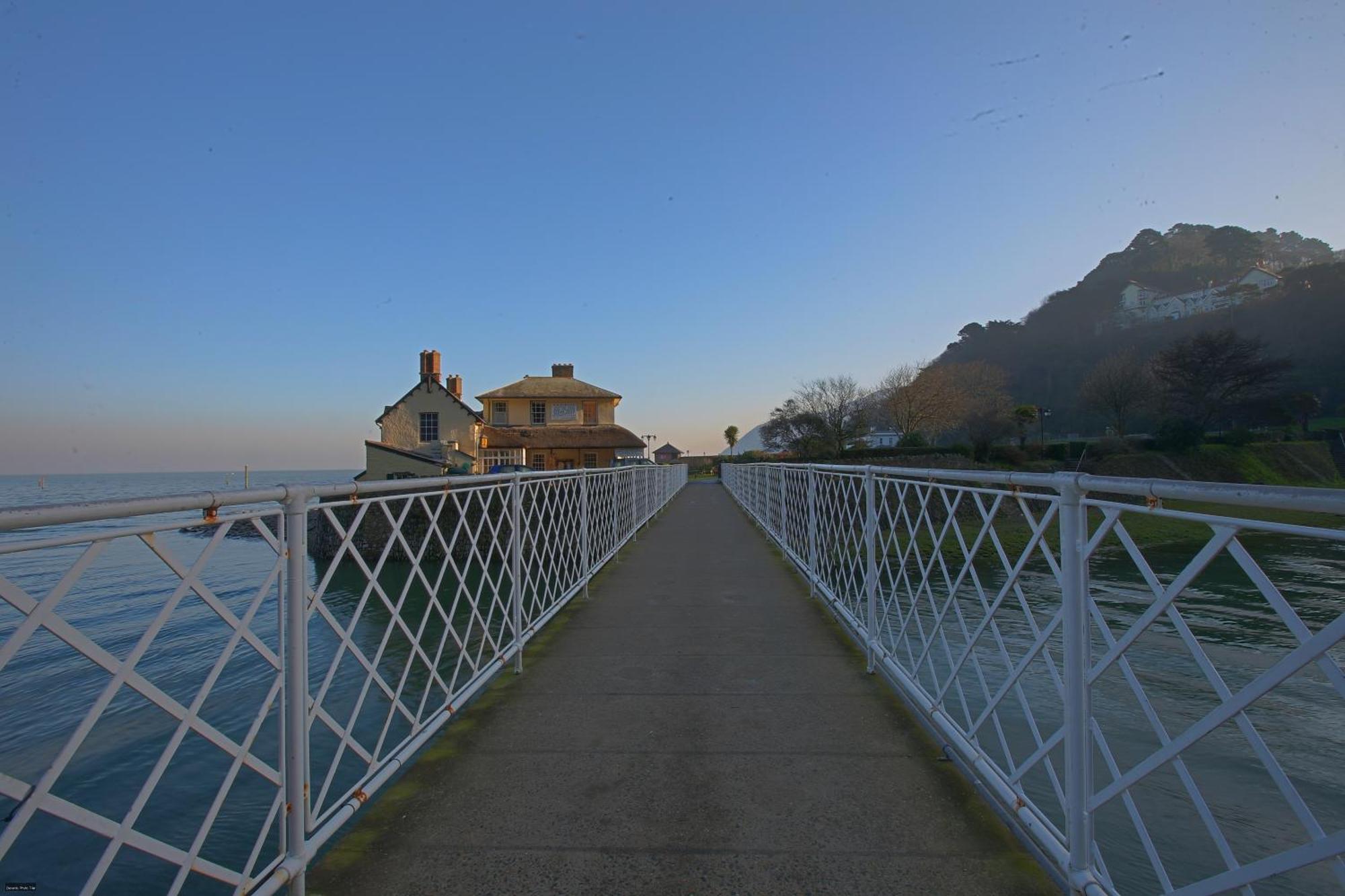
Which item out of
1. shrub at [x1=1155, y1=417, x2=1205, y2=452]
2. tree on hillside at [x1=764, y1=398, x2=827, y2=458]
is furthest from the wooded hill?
tree on hillside at [x1=764, y1=398, x2=827, y2=458]

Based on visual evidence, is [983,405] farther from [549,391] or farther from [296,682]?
[296,682]

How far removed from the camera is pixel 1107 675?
7.43 metres

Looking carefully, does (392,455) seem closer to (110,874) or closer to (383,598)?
(110,874)

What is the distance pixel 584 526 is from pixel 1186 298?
96.6m

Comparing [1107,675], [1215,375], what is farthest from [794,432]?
[1107,675]

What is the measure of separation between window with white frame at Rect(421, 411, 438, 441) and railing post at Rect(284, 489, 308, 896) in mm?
→ 29246

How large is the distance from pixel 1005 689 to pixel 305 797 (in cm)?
241

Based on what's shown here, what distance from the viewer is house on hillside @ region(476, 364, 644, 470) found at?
33.5m

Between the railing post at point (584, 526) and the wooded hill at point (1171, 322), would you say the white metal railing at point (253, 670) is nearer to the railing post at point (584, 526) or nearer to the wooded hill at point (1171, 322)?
the railing post at point (584, 526)

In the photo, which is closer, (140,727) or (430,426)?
(140,727)

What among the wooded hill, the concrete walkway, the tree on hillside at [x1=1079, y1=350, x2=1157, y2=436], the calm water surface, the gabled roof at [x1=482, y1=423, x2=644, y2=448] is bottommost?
the calm water surface

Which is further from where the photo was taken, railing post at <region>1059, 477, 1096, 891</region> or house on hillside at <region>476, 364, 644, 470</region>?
house on hillside at <region>476, 364, 644, 470</region>

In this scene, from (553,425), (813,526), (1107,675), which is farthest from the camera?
(553,425)

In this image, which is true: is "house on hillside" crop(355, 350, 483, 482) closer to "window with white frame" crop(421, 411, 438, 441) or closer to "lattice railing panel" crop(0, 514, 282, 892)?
"window with white frame" crop(421, 411, 438, 441)
